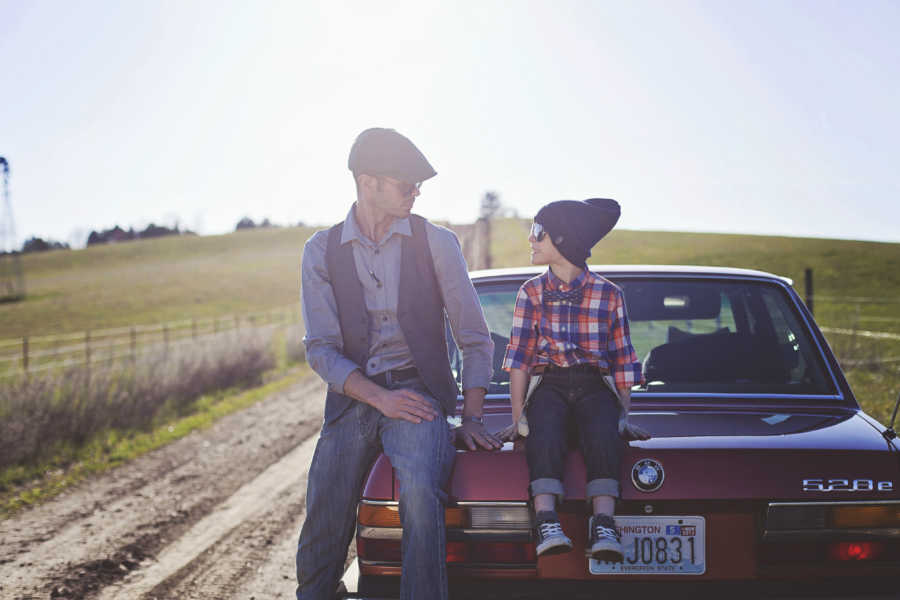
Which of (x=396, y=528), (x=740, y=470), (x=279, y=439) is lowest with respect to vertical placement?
(x=279, y=439)

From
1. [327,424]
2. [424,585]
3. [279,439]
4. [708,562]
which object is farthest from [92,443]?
[708,562]

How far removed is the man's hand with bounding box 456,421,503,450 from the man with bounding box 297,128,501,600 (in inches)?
0.4

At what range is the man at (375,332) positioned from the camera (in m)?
2.44

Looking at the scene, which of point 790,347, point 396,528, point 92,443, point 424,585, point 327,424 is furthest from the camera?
point 92,443

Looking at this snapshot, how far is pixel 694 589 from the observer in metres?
2.13

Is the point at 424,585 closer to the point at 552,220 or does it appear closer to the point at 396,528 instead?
the point at 396,528

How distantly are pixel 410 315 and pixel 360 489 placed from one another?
2.08ft

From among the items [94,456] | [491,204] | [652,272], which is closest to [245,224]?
[491,204]

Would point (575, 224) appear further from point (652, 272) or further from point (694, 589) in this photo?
point (694, 589)

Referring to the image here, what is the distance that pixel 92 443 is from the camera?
7.80 m

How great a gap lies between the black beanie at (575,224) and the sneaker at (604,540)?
984mm

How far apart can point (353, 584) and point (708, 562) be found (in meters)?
Answer: 1.12

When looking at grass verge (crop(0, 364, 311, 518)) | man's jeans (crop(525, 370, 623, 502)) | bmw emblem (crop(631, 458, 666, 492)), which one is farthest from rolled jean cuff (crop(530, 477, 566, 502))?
grass verge (crop(0, 364, 311, 518))

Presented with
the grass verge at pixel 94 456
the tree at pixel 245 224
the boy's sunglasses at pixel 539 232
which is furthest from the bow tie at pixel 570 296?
the tree at pixel 245 224
